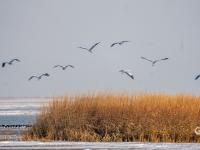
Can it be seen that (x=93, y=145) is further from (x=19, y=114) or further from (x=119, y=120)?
(x=19, y=114)

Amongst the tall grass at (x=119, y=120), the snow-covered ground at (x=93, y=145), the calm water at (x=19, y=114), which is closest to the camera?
the snow-covered ground at (x=93, y=145)

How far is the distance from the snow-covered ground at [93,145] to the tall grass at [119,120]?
1331 millimetres

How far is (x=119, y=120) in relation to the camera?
22.6 meters

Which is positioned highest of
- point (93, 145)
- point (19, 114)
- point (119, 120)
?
point (19, 114)

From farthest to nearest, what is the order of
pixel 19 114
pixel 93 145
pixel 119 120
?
1. pixel 19 114
2. pixel 119 120
3. pixel 93 145

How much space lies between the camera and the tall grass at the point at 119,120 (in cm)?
2223

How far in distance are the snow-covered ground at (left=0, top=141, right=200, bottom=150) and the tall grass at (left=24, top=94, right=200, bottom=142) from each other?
1.33 m

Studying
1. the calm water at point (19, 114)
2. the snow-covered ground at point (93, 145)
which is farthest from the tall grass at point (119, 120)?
the calm water at point (19, 114)

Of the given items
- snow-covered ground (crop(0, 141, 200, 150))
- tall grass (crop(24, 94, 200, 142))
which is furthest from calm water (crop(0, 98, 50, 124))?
snow-covered ground (crop(0, 141, 200, 150))

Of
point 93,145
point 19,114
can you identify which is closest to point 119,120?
point 93,145

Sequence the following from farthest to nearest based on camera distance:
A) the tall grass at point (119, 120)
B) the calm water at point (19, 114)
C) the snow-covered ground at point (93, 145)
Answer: the calm water at point (19, 114)
the tall grass at point (119, 120)
the snow-covered ground at point (93, 145)

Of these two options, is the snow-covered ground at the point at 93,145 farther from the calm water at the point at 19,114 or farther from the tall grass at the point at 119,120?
the calm water at the point at 19,114

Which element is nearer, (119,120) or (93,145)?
(93,145)

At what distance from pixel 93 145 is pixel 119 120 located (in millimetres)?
2560
